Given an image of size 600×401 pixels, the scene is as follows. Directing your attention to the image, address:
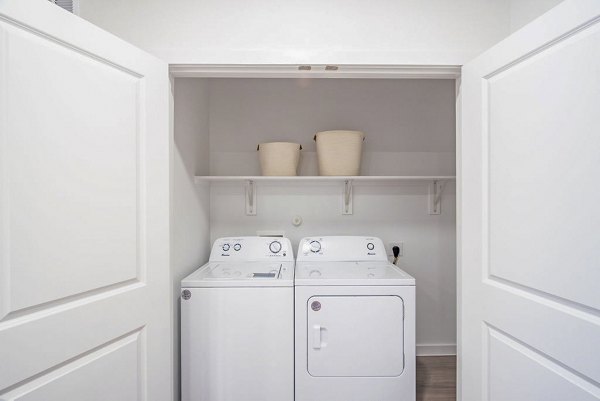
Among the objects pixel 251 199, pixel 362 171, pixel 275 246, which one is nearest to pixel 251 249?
pixel 275 246

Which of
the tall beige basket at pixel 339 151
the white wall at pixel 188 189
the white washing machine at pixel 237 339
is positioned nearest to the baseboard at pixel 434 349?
the white washing machine at pixel 237 339

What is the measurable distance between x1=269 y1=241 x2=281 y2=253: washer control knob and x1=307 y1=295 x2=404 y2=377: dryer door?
621 millimetres

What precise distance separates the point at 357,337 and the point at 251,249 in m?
0.95

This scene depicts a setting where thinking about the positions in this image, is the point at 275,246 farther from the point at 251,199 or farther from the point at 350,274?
the point at 350,274

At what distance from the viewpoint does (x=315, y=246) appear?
2.32 meters

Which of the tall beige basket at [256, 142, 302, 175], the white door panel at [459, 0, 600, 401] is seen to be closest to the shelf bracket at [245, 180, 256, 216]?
the tall beige basket at [256, 142, 302, 175]

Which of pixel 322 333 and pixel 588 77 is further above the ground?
pixel 588 77

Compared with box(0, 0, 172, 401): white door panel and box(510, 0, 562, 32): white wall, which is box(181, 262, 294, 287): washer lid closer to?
box(0, 0, 172, 401): white door panel

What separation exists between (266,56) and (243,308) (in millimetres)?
1287

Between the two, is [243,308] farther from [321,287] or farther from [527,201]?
[527,201]

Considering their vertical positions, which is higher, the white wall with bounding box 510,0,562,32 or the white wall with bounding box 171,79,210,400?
the white wall with bounding box 510,0,562,32

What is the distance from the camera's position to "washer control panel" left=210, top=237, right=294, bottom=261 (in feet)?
7.41

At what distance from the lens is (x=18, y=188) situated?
875mm

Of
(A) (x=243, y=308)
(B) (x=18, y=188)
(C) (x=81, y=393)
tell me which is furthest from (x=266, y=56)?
(C) (x=81, y=393)
